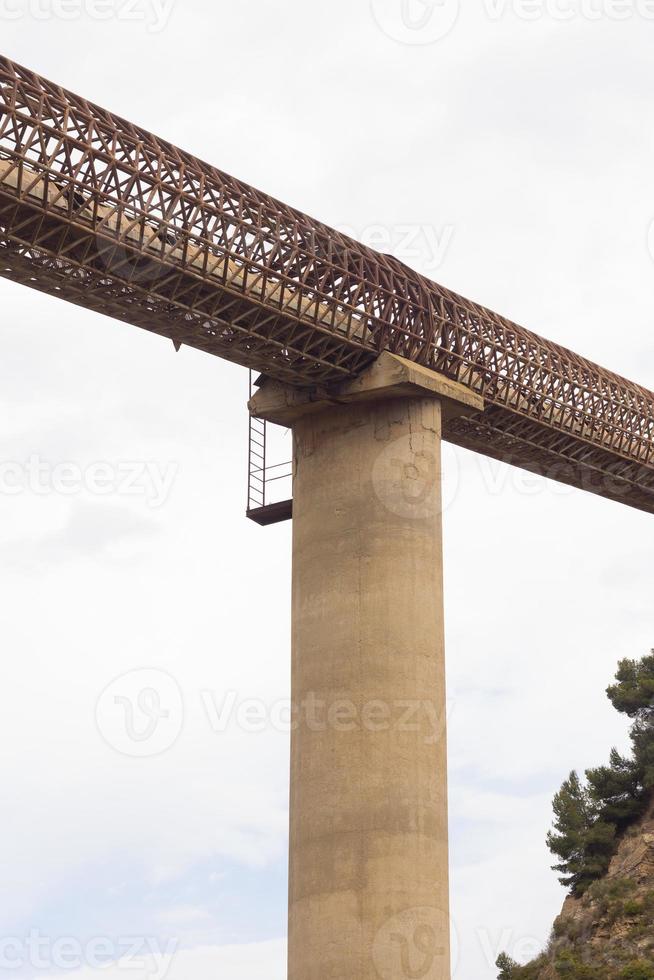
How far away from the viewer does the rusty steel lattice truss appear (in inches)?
1049

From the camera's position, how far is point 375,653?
3150 cm

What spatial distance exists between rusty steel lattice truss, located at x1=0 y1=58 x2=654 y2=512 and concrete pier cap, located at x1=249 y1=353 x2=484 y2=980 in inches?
47.3

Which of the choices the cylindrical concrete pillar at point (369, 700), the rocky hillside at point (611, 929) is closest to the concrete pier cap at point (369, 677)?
the cylindrical concrete pillar at point (369, 700)

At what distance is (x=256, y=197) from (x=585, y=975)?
1041 inches

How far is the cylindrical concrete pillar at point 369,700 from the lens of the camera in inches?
1185

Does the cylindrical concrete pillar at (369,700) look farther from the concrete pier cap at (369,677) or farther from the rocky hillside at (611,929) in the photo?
the rocky hillside at (611,929)

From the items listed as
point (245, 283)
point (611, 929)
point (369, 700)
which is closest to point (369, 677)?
point (369, 700)

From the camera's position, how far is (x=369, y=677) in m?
31.4

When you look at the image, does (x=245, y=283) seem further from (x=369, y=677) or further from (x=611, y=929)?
(x=611, y=929)

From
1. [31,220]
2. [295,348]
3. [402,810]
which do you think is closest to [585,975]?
[402,810]

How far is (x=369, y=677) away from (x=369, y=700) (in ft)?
1.52

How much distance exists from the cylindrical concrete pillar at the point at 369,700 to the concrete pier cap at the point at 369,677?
1.1 inches

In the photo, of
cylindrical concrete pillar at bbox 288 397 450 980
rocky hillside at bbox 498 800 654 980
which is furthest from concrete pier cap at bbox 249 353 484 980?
rocky hillside at bbox 498 800 654 980

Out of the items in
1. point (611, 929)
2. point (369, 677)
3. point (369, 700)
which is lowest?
point (611, 929)
